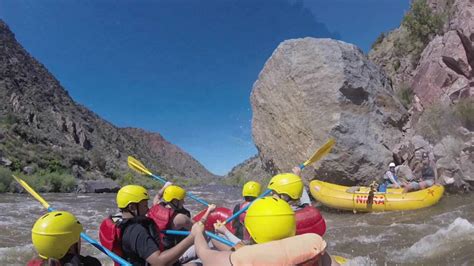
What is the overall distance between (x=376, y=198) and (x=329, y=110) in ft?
8.83

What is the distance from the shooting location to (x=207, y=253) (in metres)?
2.33

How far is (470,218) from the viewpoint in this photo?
6664 mm

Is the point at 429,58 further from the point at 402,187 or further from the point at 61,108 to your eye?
the point at 61,108

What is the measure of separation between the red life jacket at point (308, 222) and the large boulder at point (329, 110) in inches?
269

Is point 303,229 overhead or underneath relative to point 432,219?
overhead

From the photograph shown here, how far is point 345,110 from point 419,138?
217 cm

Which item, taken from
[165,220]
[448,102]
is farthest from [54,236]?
[448,102]

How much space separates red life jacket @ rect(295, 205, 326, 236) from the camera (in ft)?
10.7

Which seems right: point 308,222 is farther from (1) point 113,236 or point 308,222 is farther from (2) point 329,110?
(2) point 329,110

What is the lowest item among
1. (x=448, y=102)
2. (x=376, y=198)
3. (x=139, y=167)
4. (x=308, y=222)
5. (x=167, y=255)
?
(x=376, y=198)

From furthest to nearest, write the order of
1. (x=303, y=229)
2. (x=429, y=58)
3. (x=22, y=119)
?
(x=22, y=119) < (x=429, y=58) < (x=303, y=229)

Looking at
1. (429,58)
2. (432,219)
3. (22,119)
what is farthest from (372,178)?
(22,119)

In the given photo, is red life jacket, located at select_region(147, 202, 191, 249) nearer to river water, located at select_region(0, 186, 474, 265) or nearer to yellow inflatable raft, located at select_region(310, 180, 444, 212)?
river water, located at select_region(0, 186, 474, 265)

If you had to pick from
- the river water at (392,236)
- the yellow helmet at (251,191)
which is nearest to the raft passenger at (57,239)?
the yellow helmet at (251,191)
